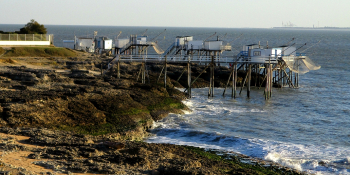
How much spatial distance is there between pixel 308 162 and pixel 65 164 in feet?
40.8

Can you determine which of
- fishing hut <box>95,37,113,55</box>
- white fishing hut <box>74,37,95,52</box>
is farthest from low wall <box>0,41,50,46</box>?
fishing hut <box>95,37,113,55</box>

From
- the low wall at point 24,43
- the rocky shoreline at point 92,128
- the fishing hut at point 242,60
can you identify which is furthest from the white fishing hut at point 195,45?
the low wall at point 24,43

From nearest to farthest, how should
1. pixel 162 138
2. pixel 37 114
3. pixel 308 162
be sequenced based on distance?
1. pixel 308 162
2. pixel 37 114
3. pixel 162 138

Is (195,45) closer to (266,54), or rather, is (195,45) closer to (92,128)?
(266,54)

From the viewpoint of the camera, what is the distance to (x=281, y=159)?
2308 cm

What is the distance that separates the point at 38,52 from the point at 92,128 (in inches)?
1252

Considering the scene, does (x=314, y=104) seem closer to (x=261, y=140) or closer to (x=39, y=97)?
(x=261, y=140)

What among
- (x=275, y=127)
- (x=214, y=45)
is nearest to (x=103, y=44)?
(x=214, y=45)

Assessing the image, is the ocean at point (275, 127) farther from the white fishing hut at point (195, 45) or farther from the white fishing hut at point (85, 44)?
the white fishing hut at point (85, 44)

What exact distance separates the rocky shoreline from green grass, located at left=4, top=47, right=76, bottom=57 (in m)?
14.2

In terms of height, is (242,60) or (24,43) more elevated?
(24,43)

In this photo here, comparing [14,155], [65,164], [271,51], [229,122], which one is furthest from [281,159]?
[271,51]

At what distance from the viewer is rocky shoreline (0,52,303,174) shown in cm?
1753

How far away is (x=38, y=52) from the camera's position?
178 feet
